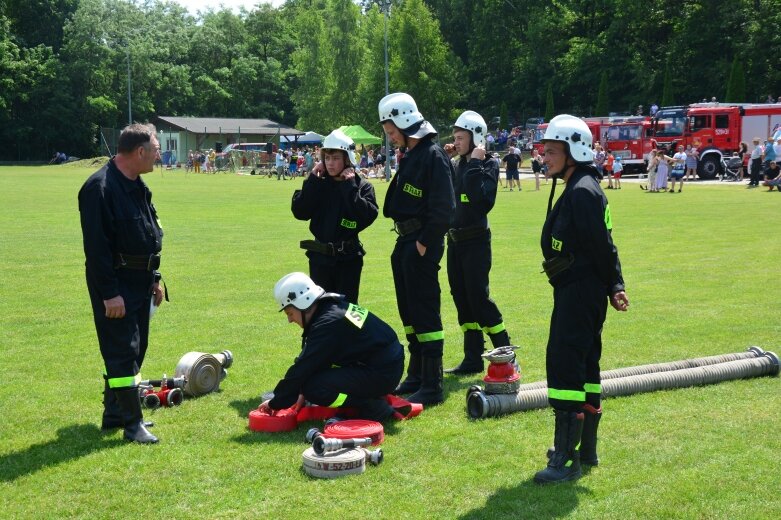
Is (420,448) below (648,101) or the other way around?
below

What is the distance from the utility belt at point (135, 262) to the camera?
659cm

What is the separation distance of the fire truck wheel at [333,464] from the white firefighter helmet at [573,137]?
8.17ft

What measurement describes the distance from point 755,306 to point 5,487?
30.5 ft

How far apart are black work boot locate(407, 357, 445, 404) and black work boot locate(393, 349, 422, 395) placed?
1.24 feet

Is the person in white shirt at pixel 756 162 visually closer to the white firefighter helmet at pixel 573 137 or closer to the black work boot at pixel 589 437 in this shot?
the white firefighter helmet at pixel 573 137

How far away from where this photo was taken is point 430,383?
24.7 ft

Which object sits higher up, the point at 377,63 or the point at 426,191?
the point at 377,63

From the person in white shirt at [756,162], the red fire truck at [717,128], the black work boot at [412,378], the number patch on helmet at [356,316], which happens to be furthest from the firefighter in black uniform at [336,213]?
the red fire truck at [717,128]

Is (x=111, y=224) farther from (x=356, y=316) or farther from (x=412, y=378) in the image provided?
(x=412, y=378)

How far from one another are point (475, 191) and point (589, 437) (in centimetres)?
304

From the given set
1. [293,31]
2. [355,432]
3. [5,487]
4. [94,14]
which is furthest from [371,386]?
[293,31]

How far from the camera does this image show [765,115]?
1807 inches

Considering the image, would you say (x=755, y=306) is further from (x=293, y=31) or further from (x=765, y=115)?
(x=293, y=31)

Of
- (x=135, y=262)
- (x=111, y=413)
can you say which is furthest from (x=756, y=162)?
(x=111, y=413)
